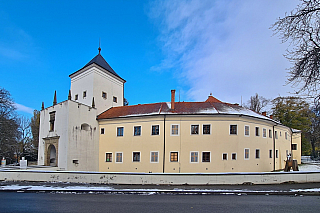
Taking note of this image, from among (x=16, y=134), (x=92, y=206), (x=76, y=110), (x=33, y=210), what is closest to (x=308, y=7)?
(x=92, y=206)

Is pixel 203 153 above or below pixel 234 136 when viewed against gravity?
below

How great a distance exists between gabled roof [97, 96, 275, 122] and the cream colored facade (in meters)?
0.50

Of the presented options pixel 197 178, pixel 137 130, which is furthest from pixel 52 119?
pixel 197 178

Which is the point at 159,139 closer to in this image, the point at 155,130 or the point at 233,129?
the point at 155,130

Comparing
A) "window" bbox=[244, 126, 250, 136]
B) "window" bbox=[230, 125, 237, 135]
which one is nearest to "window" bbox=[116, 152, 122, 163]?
"window" bbox=[230, 125, 237, 135]

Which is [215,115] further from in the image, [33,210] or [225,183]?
[33,210]

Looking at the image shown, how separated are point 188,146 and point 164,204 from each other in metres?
16.0

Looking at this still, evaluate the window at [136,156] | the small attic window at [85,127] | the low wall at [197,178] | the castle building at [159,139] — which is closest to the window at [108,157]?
the castle building at [159,139]

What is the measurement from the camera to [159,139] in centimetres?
2506

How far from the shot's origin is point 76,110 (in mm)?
25250

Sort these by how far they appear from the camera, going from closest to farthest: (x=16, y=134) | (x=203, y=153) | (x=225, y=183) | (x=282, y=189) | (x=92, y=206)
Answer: (x=92, y=206) → (x=282, y=189) → (x=225, y=183) → (x=203, y=153) → (x=16, y=134)

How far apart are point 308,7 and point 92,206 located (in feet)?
36.8

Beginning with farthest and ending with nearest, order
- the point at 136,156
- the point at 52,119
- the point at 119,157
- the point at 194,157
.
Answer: the point at 119,157
the point at 52,119
the point at 136,156
the point at 194,157

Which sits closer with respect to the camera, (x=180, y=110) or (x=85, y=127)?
(x=180, y=110)
